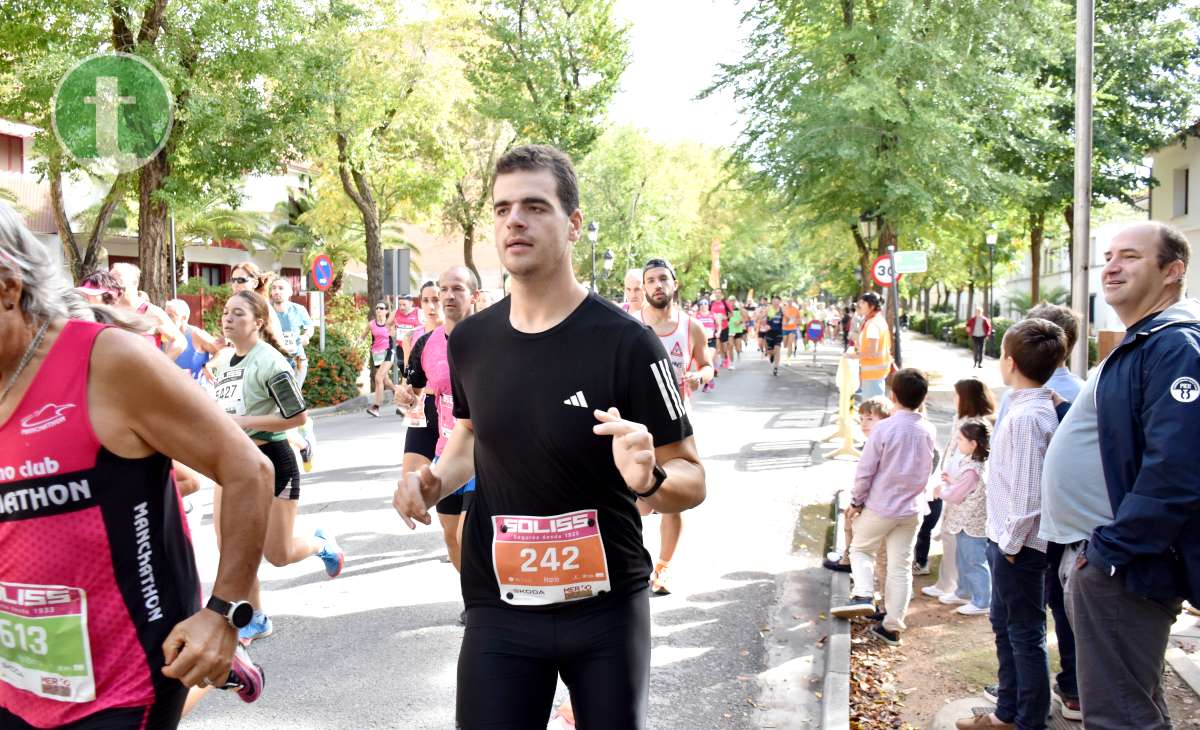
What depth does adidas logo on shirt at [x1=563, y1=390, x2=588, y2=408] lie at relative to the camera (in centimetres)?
260

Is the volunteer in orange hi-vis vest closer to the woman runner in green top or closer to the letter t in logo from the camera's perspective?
the woman runner in green top

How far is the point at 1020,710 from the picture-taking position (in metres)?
4.12

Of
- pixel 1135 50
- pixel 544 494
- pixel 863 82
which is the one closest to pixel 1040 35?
pixel 863 82

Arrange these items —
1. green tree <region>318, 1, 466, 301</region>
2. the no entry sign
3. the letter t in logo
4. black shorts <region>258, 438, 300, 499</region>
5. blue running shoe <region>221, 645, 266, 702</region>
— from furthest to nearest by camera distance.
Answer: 1. green tree <region>318, 1, 466, 301</region>
2. the no entry sign
3. the letter t in logo
4. black shorts <region>258, 438, 300, 499</region>
5. blue running shoe <region>221, 645, 266, 702</region>

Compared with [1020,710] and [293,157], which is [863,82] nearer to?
[293,157]

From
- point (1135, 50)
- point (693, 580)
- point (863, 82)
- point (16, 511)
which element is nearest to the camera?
point (16, 511)

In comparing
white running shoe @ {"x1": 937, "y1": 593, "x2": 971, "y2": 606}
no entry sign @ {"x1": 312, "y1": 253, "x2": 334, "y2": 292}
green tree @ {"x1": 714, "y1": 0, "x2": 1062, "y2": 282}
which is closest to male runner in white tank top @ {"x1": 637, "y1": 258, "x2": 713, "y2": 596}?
white running shoe @ {"x1": 937, "y1": 593, "x2": 971, "y2": 606}

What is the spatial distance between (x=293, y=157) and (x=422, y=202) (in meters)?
11.9

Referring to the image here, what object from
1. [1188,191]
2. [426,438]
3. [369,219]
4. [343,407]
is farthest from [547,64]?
[426,438]

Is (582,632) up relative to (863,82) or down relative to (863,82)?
down

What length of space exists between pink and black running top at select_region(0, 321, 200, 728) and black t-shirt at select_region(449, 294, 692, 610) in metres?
0.86

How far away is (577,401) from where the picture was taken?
2.60 meters

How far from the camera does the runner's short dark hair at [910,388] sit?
19.4 ft

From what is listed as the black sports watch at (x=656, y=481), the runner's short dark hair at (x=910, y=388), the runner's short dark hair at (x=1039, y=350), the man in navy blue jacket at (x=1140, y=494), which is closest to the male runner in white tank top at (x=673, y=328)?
the runner's short dark hair at (x=910, y=388)
